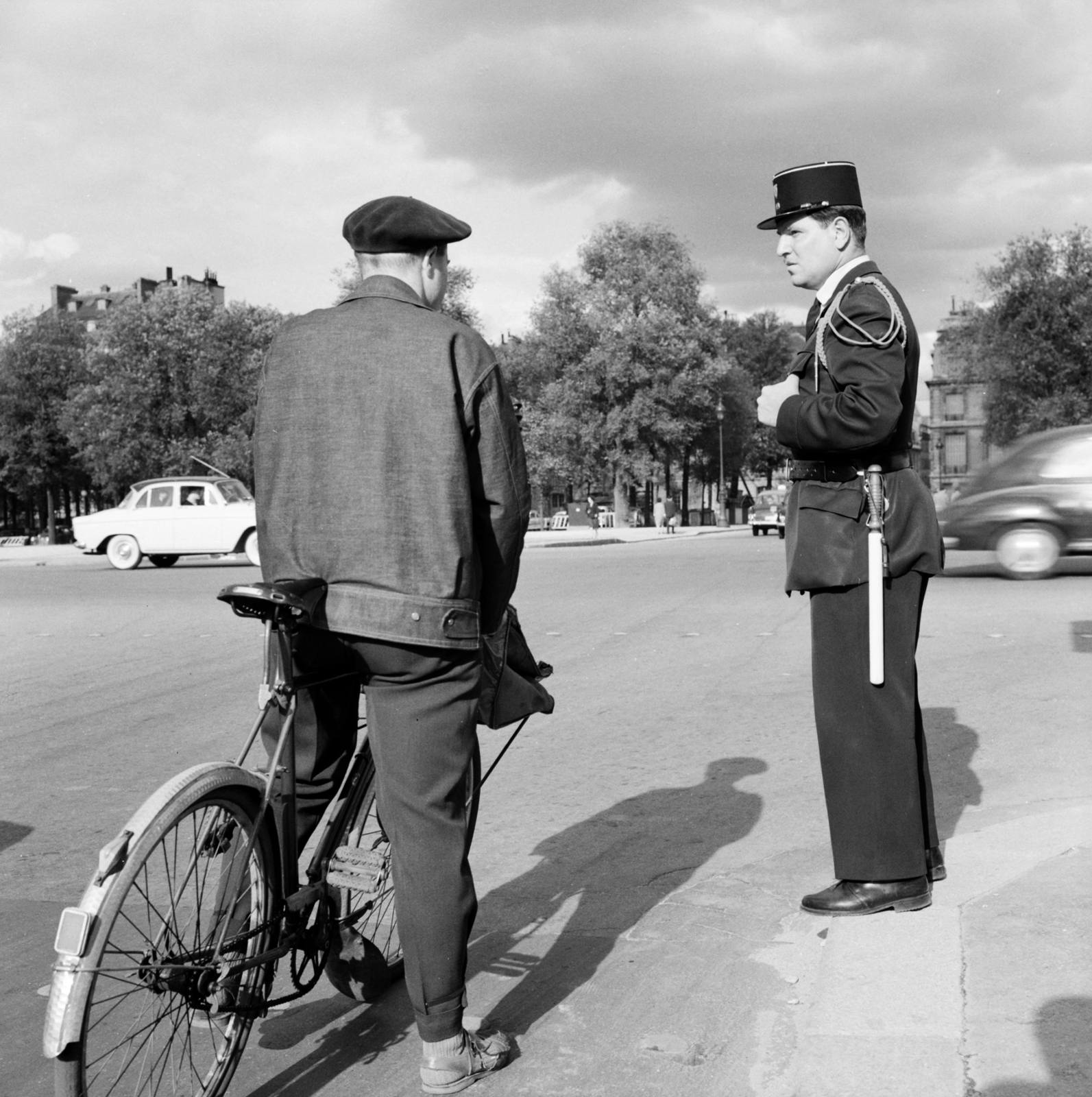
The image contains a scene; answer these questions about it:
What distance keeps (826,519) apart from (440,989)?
1.62 meters

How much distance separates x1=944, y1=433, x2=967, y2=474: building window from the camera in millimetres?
99688

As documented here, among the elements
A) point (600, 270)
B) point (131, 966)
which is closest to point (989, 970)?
point (131, 966)

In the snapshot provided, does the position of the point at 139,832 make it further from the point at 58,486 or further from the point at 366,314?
the point at 58,486

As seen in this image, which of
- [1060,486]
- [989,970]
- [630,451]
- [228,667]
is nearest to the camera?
[989,970]

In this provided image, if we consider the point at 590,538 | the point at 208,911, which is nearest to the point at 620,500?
the point at 590,538

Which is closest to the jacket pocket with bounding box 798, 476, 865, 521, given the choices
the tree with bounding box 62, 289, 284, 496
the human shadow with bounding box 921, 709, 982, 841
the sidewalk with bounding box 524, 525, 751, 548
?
the human shadow with bounding box 921, 709, 982, 841

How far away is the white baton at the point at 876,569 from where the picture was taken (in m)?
3.52

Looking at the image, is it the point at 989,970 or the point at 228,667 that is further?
the point at 228,667

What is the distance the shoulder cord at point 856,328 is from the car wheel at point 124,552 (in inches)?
928

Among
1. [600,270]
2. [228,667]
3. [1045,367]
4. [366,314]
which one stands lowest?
[228,667]

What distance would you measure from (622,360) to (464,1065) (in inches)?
1990

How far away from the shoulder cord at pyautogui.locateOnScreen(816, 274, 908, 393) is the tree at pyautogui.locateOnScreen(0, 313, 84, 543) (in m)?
57.9

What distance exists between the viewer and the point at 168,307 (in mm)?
48750

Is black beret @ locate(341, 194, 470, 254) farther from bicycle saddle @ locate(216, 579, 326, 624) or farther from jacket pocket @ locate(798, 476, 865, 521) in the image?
jacket pocket @ locate(798, 476, 865, 521)
